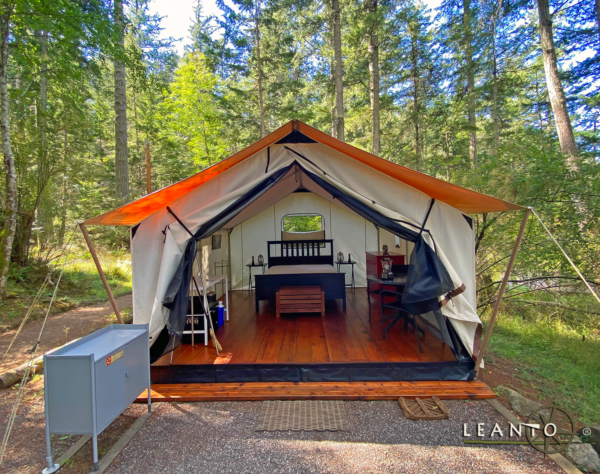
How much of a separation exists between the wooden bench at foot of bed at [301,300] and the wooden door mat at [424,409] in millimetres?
2351

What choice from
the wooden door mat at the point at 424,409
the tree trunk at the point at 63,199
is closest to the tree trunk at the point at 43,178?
the tree trunk at the point at 63,199

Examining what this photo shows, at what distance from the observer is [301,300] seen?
4957 mm

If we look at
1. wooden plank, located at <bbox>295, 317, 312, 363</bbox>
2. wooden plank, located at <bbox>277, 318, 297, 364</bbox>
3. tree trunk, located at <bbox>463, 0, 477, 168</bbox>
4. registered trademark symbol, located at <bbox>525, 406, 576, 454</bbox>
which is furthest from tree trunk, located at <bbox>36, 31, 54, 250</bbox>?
tree trunk, located at <bbox>463, 0, 477, 168</bbox>

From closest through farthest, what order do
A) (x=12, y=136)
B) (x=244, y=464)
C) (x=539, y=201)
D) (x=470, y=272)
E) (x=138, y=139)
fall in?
(x=244, y=464), (x=470, y=272), (x=539, y=201), (x=12, y=136), (x=138, y=139)

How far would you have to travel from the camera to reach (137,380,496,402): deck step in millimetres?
2762

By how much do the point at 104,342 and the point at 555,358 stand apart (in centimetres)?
501

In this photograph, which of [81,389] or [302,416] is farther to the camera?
[302,416]

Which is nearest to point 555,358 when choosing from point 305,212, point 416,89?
point 305,212

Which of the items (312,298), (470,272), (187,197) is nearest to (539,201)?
(470,272)

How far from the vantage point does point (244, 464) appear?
6.66 feet

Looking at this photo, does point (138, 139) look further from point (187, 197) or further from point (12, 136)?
point (187, 197)

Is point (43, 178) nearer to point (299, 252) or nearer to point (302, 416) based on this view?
point (299, 252)

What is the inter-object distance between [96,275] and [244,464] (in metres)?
8.03

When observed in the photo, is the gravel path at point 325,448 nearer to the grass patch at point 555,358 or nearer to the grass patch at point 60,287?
the grass patch at point 555,358
